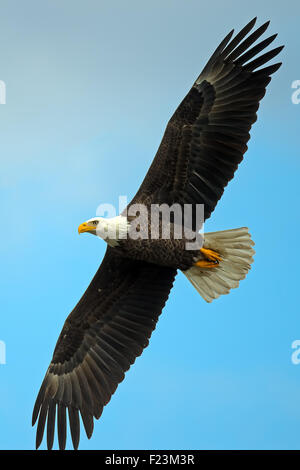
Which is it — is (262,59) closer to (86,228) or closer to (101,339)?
(86,228)

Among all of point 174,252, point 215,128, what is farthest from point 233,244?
point 215,128

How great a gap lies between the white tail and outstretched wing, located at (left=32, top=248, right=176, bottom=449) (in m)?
0.42

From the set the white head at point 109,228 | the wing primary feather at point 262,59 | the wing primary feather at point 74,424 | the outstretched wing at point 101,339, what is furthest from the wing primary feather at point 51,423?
the wing primary feather at point 262,59

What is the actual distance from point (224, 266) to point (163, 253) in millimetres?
859

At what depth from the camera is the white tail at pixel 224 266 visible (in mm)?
10734

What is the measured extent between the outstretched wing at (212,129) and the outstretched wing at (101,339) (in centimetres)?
123

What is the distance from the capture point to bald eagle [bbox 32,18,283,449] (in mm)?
10336

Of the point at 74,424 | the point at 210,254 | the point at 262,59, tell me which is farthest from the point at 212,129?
the point at 74,424

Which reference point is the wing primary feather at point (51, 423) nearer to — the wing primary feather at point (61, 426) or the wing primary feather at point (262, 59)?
the wing primary feather at point (61, 426)

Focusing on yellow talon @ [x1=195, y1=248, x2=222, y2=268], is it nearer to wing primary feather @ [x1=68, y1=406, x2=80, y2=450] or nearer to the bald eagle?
the bald eagle

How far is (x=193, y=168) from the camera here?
1041cm

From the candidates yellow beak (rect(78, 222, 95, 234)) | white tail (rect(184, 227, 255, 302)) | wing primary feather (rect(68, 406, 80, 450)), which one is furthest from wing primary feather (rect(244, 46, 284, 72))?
wing primary feather (rect(68, 406, 80, 450))

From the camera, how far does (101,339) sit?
11.4 metres

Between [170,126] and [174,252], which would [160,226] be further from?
[170,126]
